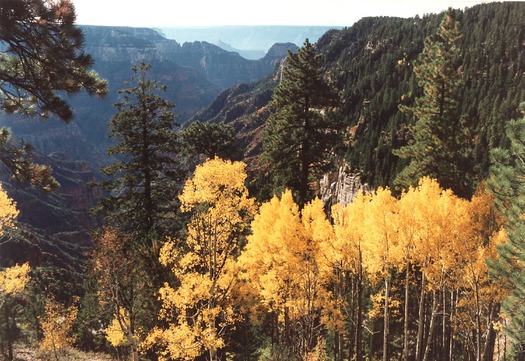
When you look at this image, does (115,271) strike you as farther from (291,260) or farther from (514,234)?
(514,234)

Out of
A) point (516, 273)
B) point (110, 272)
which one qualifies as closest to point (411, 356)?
point (516, 273)

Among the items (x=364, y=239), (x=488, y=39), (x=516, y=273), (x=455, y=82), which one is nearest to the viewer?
(x=516, y=273)

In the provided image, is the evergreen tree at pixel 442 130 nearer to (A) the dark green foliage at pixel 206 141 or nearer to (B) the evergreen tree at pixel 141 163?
(A) the dark green foliage at pixel 206 141

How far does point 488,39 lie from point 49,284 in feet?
545

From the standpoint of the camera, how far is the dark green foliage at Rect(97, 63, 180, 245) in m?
→ 21.7

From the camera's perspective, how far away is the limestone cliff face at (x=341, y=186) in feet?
281

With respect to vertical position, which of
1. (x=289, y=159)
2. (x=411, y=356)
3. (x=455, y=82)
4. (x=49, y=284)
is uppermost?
(x=455, y=82)

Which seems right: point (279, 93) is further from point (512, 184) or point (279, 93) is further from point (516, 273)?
point (516, 273)

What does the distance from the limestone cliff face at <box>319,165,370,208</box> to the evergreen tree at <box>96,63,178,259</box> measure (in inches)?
2550

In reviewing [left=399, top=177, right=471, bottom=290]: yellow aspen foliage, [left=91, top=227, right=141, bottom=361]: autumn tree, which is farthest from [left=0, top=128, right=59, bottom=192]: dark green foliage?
[left=399, top=177, right=471, bottom=290]: yellow aspen foliage

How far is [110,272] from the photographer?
17125 mm

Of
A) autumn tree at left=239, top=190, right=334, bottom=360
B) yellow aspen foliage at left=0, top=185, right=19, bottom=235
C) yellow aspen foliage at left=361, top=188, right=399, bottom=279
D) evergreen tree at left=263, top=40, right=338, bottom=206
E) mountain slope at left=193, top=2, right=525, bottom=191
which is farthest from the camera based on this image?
mountain slope at left=193, top=2, right=525, bottom=191

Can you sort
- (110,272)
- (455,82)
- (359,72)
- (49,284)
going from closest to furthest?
(110,272)
(455,82)
(49,284)
(359,72)

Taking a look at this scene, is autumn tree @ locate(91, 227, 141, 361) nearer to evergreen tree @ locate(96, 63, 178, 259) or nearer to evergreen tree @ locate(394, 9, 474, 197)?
evergreen tree @ locate(96, 63, 178, 259)
